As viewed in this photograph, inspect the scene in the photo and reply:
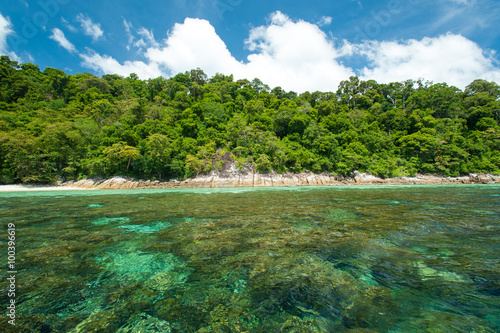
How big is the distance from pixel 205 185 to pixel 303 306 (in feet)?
105

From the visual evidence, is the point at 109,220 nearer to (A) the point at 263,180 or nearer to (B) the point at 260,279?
(B) the point at 260,279

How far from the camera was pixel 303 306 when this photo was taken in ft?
8.19

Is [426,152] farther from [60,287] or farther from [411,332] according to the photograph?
[60,287]

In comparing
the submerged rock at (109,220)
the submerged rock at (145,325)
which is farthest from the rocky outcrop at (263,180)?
the submerged rock at (145,325)

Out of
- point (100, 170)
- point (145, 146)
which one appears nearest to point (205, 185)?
point (145, 146)

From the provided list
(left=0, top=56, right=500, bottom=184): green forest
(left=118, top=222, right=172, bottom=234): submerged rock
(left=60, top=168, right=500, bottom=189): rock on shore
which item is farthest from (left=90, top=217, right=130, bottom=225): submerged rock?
(left=0, top=56, right=500, bottom=184): green forest

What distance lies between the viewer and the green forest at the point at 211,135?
33.1 m

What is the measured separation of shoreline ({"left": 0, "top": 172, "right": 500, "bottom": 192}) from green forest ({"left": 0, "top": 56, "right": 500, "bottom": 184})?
4.95 ft

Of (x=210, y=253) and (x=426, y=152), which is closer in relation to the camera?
(x=210, y=253)

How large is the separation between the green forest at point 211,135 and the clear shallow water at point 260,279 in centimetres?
3077

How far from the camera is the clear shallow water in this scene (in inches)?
87.8

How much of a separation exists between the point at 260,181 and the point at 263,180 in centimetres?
64

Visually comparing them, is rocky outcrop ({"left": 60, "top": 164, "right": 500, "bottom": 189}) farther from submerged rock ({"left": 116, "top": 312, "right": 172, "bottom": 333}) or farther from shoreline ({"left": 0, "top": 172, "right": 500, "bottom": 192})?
submerged rock ({"left": 116, "top": 312, "right": 172, "bottom": 333})

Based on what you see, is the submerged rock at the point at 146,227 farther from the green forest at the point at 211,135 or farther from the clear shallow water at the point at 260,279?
the green forest at the point at 211,135
